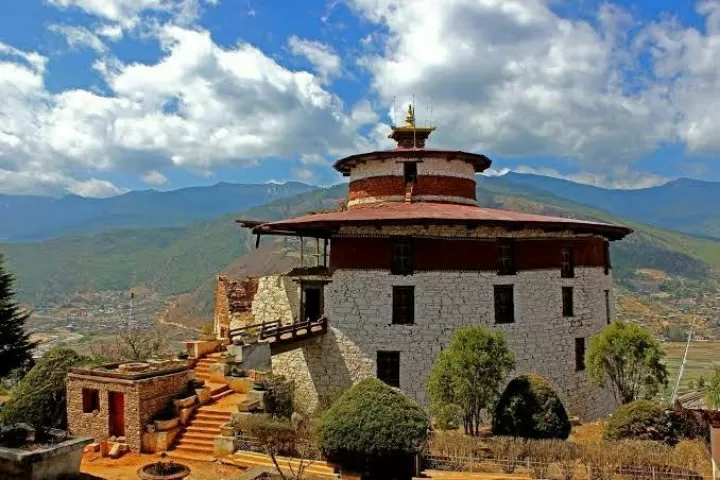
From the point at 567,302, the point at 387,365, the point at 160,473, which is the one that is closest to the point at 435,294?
the point at 387,365

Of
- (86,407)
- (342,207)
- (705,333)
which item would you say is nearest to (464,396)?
(86,407)

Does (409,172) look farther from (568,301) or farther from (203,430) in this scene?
(203,430)

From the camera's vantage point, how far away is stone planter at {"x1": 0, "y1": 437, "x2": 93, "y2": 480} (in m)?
Answer: 13.0

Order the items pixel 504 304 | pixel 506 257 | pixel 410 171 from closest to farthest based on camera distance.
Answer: pixel 504 304 → pixel 506 257 → pixel 410 171

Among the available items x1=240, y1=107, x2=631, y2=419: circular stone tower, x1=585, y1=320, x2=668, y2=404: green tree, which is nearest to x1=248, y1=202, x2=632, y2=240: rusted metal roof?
x1=240, y1=107, x2=631, y2=419: circular stone tower

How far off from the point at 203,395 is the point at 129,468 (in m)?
3.36

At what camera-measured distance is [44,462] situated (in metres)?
13.4

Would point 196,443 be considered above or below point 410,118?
below

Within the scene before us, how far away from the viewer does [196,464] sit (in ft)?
52.8

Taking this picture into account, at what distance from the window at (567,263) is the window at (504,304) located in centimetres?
285

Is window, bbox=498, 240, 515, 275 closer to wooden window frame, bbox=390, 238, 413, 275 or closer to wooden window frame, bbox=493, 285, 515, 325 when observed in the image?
wooden window frame, bbox=493, 285, 515, 325

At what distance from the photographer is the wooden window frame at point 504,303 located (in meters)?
22.5

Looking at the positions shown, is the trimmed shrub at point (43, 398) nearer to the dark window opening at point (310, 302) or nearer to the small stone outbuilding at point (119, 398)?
the small stone outbuilding at point (119, 398)

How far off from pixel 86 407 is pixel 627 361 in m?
18.0
